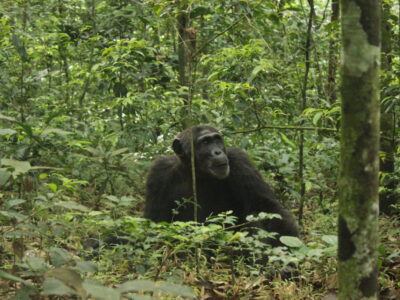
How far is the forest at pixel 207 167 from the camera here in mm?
2346

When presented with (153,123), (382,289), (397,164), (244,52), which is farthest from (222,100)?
(382,289)

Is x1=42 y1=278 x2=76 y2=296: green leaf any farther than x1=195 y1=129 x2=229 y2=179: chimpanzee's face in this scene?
No

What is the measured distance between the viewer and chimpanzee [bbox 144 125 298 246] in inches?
241

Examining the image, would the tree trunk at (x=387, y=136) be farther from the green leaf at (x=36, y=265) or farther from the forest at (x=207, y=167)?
the green leaf at (x=36, y=265)

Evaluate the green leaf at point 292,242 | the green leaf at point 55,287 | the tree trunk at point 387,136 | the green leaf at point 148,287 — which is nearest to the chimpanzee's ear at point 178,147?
the tree trunk at point 387,136

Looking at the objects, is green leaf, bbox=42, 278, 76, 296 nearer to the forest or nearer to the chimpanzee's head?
the forest

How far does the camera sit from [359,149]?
2.30 metres

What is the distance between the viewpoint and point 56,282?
2199 millimetres

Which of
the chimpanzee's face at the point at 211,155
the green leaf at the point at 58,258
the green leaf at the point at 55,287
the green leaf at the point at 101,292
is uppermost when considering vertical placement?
the chimpanzee's face at the point at 211,155

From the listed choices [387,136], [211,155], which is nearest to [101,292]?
[211,155]

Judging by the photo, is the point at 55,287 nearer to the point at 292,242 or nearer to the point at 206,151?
the point at 292,242

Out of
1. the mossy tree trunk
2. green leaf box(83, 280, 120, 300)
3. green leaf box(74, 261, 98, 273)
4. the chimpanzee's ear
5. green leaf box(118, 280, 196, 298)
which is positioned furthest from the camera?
the chimpanzee's ear

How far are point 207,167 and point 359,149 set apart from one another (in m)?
Answer: 4.01

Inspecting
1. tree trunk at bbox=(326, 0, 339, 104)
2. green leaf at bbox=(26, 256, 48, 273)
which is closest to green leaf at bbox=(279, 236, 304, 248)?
green leaf at bbox=(26, 256, 48, 273)
